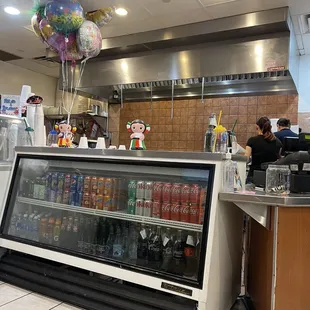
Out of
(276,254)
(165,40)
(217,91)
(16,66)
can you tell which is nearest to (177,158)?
(276,254)

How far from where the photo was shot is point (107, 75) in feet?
15.5

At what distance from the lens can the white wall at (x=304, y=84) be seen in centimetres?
451

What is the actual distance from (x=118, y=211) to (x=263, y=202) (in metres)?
0.98

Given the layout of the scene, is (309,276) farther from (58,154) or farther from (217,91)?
(217,91)

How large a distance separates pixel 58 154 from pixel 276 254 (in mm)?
1585

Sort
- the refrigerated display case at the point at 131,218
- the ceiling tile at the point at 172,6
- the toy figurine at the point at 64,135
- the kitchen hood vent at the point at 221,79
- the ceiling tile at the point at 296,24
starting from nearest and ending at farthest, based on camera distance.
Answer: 1. the refrigerated display case at the point at 131,218
2. the toy figurine at the point at 64,135
3. the ceiling tile at the point at 172,6
4. the ceiling tile at the point at 296,24
5. the kitchen hood vent at the point at 221,79

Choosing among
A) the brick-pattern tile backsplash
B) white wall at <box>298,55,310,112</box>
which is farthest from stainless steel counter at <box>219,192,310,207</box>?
white wall at <box>298,55,310,112</box>

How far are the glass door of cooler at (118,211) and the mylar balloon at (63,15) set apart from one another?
1178 millimetres

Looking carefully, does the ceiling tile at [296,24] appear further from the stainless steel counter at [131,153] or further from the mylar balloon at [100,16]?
the stainless steel counter at [131,153]

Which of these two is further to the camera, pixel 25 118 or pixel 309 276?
pixel 25 118

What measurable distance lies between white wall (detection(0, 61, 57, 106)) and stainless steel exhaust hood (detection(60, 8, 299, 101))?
2.17m

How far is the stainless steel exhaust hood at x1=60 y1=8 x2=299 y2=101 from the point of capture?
3545mm

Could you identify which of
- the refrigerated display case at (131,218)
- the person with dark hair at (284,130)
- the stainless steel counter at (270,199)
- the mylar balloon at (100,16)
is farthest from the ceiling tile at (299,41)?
the stainless steel counter at (270,199)

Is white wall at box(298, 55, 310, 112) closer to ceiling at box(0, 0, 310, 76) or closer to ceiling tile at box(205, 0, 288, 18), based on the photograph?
ceiling at box(0, 0, 310, 76)
